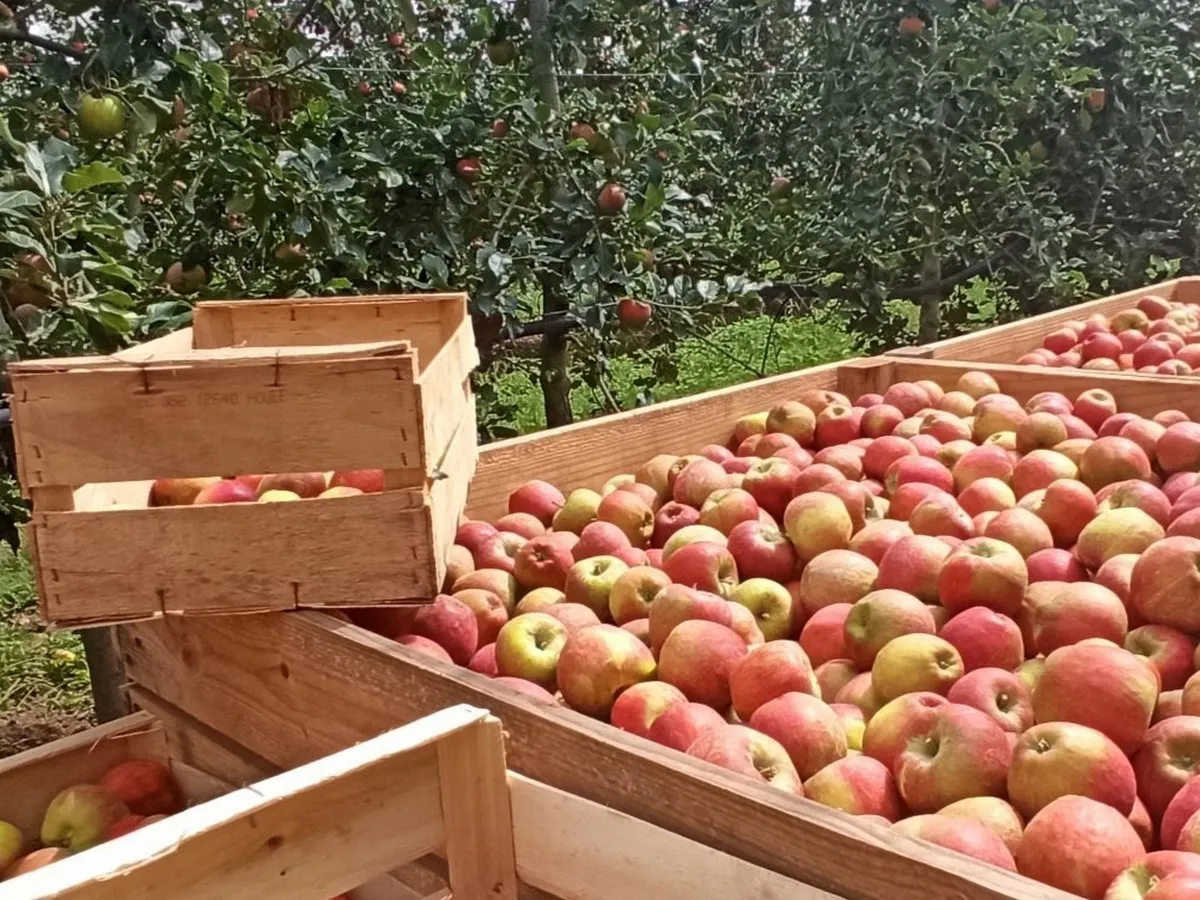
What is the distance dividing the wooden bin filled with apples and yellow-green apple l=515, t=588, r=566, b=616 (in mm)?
524

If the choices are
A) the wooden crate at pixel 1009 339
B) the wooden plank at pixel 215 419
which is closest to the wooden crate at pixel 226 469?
the wooden plank at pixel 215 419

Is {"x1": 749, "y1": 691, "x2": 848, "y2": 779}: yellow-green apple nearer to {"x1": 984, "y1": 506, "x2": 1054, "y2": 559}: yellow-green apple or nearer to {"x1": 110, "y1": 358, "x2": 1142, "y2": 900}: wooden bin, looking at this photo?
{"x1": 110, "y1": 358, "x2": 1142, "y2": 900}: wooden bin

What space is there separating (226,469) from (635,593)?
2.32ft

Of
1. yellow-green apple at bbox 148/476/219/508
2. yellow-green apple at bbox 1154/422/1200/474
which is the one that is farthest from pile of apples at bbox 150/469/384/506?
yellow-green apple at bbox 1154/422/1200/474

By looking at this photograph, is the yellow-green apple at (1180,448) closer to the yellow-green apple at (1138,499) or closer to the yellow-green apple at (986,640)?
the yellow-green apple at (1138,499)

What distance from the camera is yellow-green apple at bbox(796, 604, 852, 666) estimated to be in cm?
183

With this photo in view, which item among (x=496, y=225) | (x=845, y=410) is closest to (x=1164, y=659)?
(x=845, y=410)

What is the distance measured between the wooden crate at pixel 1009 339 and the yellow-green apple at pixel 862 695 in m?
1.78

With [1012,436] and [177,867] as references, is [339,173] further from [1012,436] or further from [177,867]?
[177,867]

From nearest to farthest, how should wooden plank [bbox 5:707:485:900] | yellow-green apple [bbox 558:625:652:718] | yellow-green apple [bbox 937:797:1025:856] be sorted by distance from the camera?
wooden plank [bbox 5:707:485:900]
yellow-green apple [bbox 937:797:1025:856]
yellow-green apple [bbox 558:625:652:718]

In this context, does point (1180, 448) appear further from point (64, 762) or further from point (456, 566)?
point (64, 762)

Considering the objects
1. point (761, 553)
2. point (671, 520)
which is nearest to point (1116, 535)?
point (761, 553)

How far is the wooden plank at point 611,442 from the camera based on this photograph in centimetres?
251

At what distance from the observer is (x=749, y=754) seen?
1.42 m
